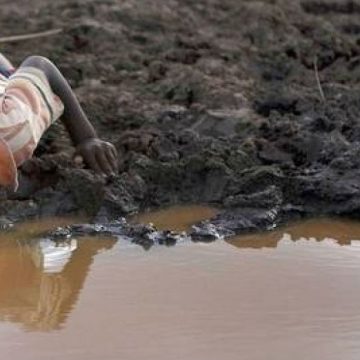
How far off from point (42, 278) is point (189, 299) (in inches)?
19.4

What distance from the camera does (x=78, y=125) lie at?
3.80 meters

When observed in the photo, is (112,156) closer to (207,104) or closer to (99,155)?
(99,155)

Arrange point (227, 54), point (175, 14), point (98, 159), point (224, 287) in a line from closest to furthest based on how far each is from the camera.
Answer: point (224, 287) < point (98, 159) < point (227, 54) < point (175, 14)

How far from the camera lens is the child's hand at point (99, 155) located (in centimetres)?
384

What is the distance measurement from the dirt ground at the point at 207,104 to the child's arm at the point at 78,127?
0.26 feet

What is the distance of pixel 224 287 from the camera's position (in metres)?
3.11

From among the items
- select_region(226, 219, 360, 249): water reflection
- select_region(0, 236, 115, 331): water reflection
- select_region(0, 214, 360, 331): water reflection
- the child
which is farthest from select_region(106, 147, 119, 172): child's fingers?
select_region(226, 219, 360, 249): water reflection

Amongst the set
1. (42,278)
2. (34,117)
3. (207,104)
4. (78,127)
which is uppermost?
(34,117)

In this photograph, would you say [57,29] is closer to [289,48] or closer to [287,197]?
[289,48]

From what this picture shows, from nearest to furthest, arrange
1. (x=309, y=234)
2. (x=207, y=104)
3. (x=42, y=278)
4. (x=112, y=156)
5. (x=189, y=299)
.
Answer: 1. (x=189, y=299)
2. (x=42, y=278)
3. (x=309, y=234)
4. (x=112, y=156)
5. (x=207, y=104)

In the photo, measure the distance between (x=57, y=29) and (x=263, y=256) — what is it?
8.39 feet

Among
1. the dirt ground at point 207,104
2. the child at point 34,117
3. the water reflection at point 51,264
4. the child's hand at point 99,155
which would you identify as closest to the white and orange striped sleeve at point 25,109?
the child at point 34,117

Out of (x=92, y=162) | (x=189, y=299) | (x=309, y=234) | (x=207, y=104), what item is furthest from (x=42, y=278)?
(x=207, y=104)

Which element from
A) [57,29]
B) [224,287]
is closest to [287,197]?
[224,287]
